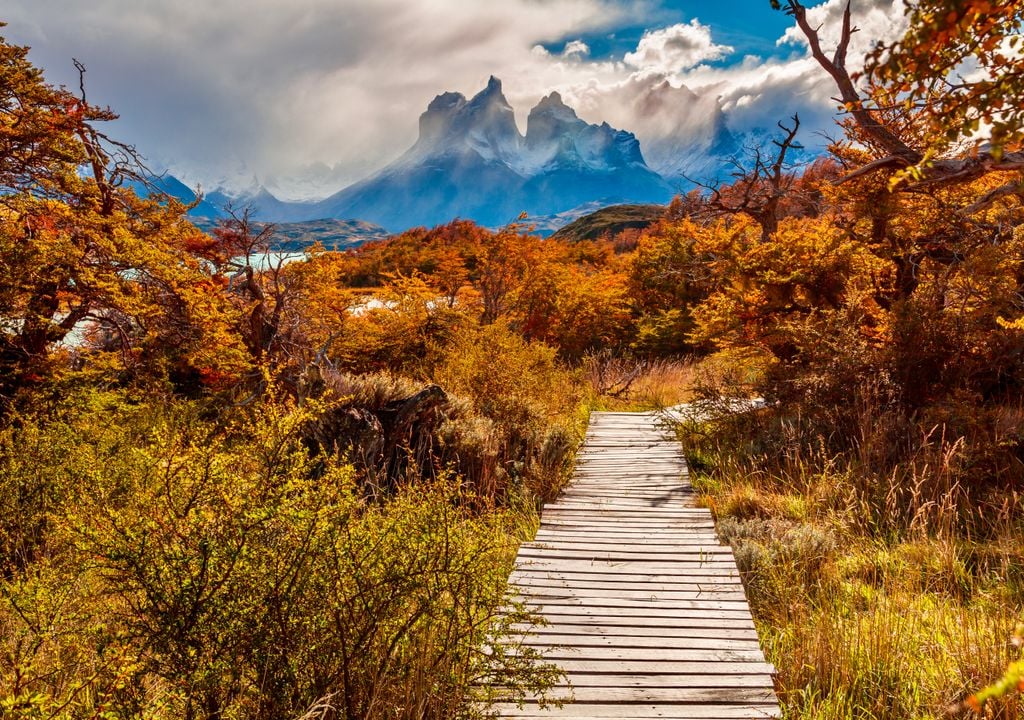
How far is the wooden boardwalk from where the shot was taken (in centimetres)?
270

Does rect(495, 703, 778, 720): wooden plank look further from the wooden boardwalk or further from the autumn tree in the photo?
the autumn tree

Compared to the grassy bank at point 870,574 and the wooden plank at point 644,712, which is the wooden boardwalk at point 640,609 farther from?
the grassy bank at point 870,574

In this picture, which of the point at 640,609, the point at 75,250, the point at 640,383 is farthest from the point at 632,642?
the point at 640,383

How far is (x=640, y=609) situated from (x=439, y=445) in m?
2.98

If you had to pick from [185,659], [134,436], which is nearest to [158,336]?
[134,436]

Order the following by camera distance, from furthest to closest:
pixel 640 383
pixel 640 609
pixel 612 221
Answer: pixel 612 221 → pixel 640 383 → pixel 640 609

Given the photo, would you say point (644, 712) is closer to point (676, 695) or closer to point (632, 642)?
point (676, 695)

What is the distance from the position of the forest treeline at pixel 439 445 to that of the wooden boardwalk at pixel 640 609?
8.5 inches

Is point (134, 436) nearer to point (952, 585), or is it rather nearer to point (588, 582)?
point (588, 582)

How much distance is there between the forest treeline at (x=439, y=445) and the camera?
205cm

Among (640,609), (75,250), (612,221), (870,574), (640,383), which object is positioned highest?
(612,221)

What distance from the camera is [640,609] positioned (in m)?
3.48

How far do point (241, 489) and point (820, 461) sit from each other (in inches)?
204

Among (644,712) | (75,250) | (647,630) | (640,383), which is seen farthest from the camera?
(640,383)
